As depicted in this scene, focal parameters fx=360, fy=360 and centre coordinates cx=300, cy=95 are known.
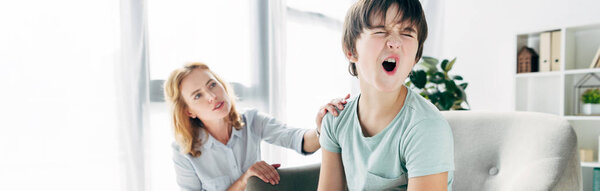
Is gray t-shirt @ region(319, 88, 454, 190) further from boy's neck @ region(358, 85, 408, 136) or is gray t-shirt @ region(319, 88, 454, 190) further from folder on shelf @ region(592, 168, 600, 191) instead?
folder on shelf @ region(592, 168, 600, 191)

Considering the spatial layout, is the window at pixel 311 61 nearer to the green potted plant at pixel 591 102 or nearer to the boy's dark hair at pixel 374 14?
the boy's dark hair at pixel 374 14

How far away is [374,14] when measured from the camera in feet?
2.25

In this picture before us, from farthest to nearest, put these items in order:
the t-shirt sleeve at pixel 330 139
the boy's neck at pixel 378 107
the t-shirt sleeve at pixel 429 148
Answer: the t-shirt sleeve at pixel 330 139 < the boy's neck at pixel 378 107 < the t-shirt sleeve at pixel 429 148

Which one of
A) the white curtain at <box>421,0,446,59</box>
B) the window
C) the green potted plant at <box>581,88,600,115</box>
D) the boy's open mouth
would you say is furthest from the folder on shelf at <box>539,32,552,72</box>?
the boy's open mouth

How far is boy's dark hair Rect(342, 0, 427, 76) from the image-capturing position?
674 millimetres

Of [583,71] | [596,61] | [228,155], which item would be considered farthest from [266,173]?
[596,61]

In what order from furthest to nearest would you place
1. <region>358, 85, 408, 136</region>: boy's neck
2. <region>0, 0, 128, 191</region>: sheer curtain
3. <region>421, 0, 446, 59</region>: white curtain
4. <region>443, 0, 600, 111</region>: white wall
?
<region>421, 0, 446, 59</region>: white curtain → <region>443, 0, 600, 111</region>: white wall → <region>0, 0, 128, 191</region>: sheer curtain → <region>358, 85, 408, 136</region>: boy's neck

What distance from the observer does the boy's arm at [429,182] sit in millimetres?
647

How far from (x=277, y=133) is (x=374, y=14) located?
95 cm

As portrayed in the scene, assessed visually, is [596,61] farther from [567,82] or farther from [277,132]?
[277,132]

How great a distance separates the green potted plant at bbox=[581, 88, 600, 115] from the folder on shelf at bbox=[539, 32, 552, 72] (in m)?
0.29

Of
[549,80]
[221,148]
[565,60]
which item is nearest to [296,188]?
[221,148]

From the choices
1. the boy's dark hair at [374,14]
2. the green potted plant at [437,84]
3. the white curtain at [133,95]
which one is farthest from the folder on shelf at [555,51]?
the white curtain at [133,95]

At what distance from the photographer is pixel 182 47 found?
1.73 m
